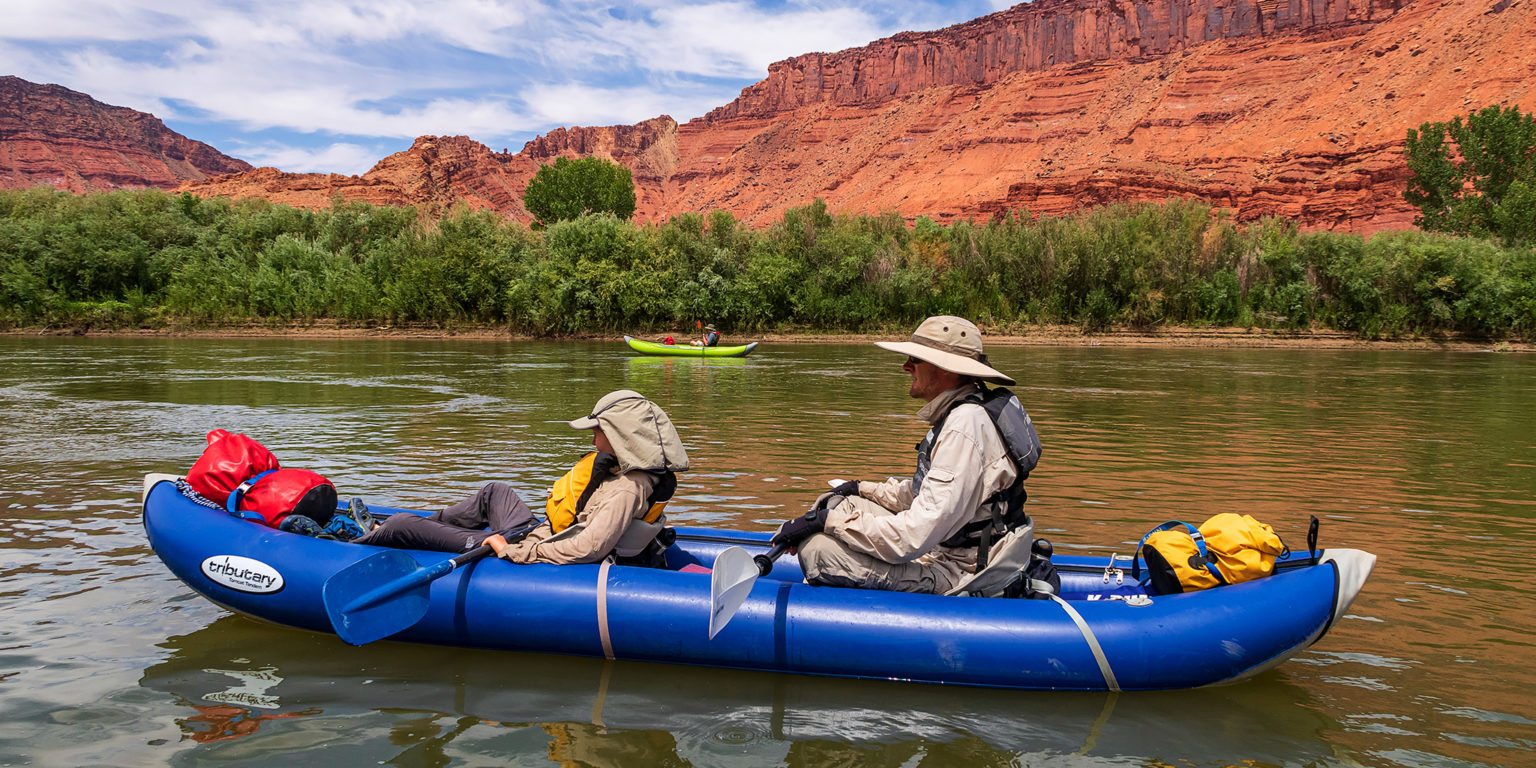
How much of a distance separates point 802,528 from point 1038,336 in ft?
123

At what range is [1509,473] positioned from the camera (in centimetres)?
966

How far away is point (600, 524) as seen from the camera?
4.67 metres

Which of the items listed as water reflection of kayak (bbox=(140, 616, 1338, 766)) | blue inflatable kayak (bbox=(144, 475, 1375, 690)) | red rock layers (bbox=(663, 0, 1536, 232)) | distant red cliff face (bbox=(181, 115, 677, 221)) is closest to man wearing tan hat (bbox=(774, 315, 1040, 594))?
blue inflatable kayak (bbox=(144, 475, 1375, 690))

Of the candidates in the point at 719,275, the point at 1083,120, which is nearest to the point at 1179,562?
the point at 719,275

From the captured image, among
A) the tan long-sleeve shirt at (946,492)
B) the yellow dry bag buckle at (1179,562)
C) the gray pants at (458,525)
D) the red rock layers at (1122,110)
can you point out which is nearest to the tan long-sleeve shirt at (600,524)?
the gray pants at (458,525)

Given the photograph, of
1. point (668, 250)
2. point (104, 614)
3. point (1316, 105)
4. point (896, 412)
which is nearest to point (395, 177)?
point (668, 250)

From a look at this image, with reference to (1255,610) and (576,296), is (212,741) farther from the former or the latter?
(576,296)

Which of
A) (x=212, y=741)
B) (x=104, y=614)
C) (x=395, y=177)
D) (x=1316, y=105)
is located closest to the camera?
(x=212, y=741)

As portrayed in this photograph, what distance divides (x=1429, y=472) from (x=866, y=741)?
8.74 meters

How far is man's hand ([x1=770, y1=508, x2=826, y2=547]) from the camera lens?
4.55 metres

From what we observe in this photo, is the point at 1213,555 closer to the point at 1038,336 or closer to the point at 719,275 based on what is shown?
the point at 1038,336

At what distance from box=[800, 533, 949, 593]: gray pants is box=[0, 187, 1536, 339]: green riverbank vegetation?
3695cm

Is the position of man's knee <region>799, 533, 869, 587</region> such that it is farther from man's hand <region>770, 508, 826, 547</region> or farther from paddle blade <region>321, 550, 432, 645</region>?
paddle blade <region>321, 550, 432, 645</region>

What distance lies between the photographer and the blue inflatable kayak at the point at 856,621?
427 centimetres
